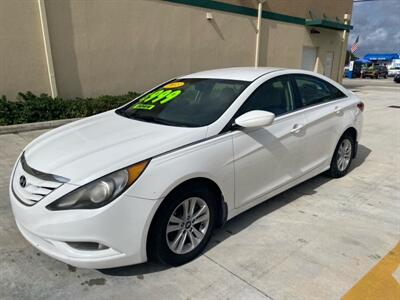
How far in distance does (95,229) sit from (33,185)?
613 millimetres

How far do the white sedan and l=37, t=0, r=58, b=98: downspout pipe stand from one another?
202 inches

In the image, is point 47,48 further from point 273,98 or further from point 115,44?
point 273,98

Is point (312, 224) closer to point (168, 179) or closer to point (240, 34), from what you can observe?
point (168, 179)

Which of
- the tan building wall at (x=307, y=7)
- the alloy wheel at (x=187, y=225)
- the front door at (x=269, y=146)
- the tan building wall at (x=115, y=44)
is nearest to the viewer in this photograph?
the alloy wheel at (x=187, y=225)

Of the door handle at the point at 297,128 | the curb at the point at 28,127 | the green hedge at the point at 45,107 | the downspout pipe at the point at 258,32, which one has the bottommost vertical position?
the curb at the point at 28,127

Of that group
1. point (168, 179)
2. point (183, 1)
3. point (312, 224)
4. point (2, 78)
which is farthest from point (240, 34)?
point (168, 179)

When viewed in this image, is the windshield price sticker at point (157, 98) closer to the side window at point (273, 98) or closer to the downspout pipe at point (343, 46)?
the side window at point (273, 98)

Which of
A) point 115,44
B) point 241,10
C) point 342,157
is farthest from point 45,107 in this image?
point 241,10

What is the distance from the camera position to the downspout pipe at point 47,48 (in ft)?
25.0

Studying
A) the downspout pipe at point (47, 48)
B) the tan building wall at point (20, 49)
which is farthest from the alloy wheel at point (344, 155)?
the tan building wall at point (20, 49)

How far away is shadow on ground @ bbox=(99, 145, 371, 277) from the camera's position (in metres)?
2.67

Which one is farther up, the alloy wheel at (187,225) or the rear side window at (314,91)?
the rear side window at (314,91)

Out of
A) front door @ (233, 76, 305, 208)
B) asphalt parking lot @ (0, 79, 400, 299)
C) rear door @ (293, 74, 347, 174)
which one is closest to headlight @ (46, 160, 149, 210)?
asphalt parking lot @ (0, 79, 400, 299)

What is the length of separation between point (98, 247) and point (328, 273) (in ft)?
5.79
